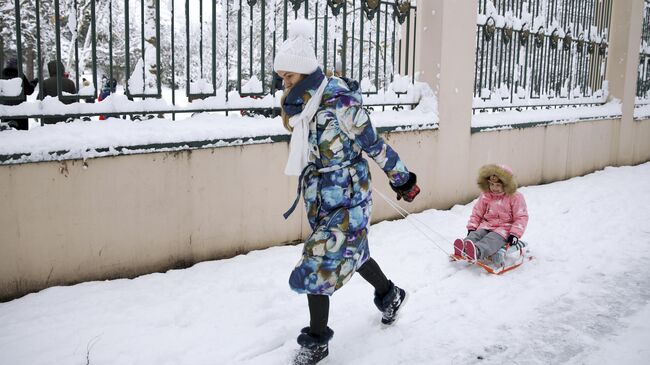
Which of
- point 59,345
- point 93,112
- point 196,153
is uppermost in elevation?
point 93,112

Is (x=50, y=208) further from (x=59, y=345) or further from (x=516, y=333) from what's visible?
(x=516, y=333)

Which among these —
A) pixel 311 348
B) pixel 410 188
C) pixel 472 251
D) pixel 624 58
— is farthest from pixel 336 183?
pixel 624 58

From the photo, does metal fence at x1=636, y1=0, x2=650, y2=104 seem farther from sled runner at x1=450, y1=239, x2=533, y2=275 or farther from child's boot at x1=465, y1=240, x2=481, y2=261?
child's boot at x1=465, y1=240, x2=481, y2=261

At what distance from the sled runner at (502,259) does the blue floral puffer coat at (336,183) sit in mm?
1738

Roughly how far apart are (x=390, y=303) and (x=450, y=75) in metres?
3.62

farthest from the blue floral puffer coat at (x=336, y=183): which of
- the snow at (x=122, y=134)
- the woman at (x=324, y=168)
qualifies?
the snow at (x=122, y=134)

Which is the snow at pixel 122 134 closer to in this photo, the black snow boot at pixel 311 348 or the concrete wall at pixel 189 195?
the concrete wall at pixel 189 195

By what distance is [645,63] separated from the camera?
1203 cm

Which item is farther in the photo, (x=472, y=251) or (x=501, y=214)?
(x=501, y=214)

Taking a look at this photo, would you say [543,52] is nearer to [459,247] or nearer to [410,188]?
[459,247]

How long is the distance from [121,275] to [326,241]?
191 centimetres

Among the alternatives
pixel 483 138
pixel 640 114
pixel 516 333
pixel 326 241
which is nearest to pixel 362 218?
pixel 326 241

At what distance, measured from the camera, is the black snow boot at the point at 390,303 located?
10.8 ft

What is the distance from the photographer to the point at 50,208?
361 cm
